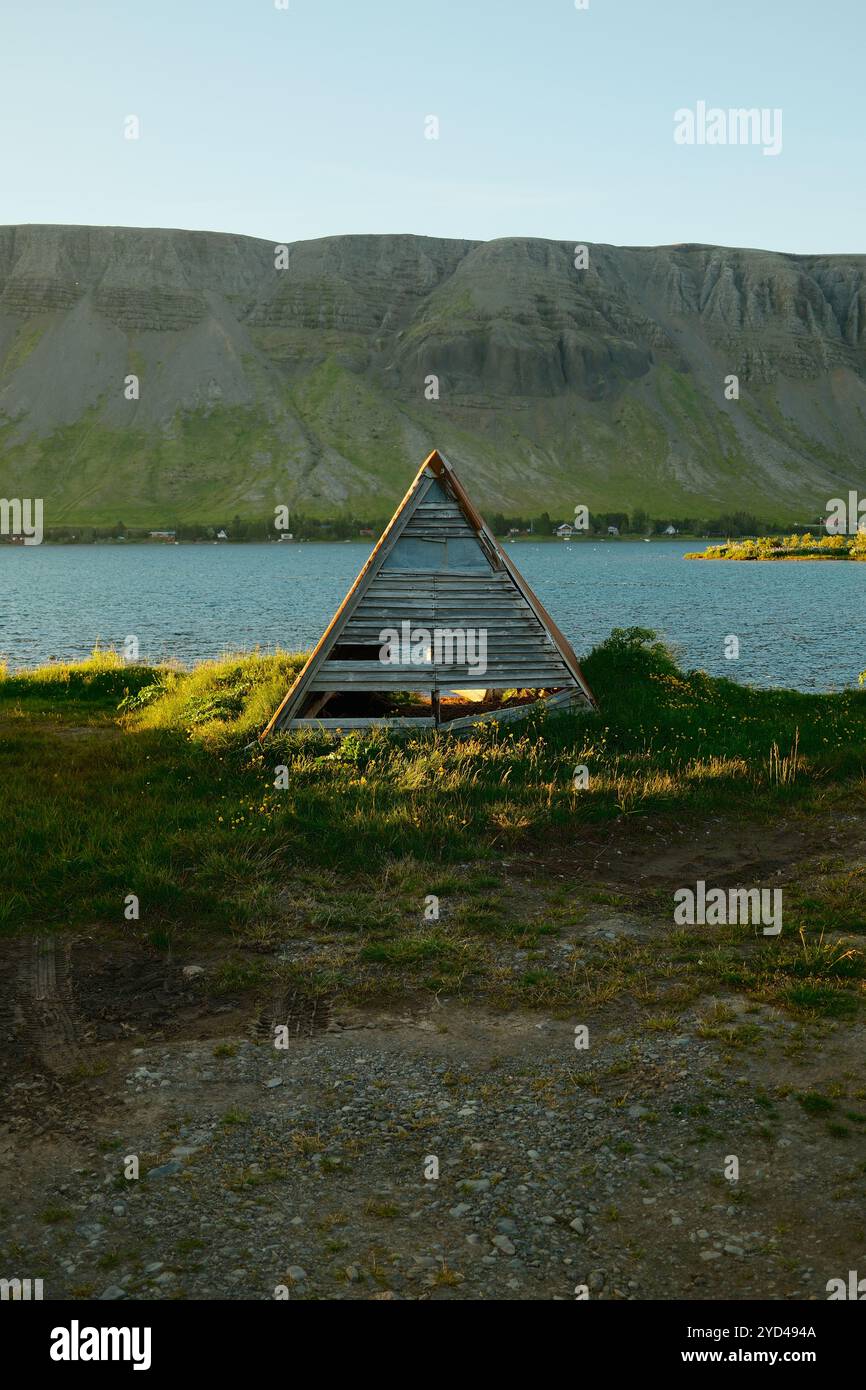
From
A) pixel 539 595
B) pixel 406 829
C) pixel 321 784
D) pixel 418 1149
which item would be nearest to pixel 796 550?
pixel 539 595

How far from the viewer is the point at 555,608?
75438 millimetres

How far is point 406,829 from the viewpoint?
44.2 ft

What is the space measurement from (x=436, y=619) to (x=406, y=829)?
17.8 feet

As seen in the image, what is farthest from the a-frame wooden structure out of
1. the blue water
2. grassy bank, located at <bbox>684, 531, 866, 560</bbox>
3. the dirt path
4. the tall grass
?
grassy bank, located at <bbox>684, 531, 866, 560</bbox>

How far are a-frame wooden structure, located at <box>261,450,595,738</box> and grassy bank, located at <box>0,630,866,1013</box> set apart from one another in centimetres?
80

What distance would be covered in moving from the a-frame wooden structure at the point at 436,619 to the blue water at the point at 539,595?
29.2ft

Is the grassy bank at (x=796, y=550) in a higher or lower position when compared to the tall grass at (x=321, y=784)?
higher

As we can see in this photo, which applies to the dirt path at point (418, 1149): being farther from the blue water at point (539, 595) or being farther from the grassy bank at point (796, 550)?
the grassy bank at point (796, 550)

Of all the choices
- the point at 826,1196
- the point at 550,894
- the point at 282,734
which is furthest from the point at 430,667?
the point at 826,1196

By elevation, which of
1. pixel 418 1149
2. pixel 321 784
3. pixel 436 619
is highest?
pixel 436 619

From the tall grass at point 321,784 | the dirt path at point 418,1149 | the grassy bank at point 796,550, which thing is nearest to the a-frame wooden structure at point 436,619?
→ the tall grass at point 321,784

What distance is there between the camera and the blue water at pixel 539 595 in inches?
1994

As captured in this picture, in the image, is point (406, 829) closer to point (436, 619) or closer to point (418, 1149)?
point (436, 619)

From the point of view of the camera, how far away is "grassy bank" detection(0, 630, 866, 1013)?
10.4 m
